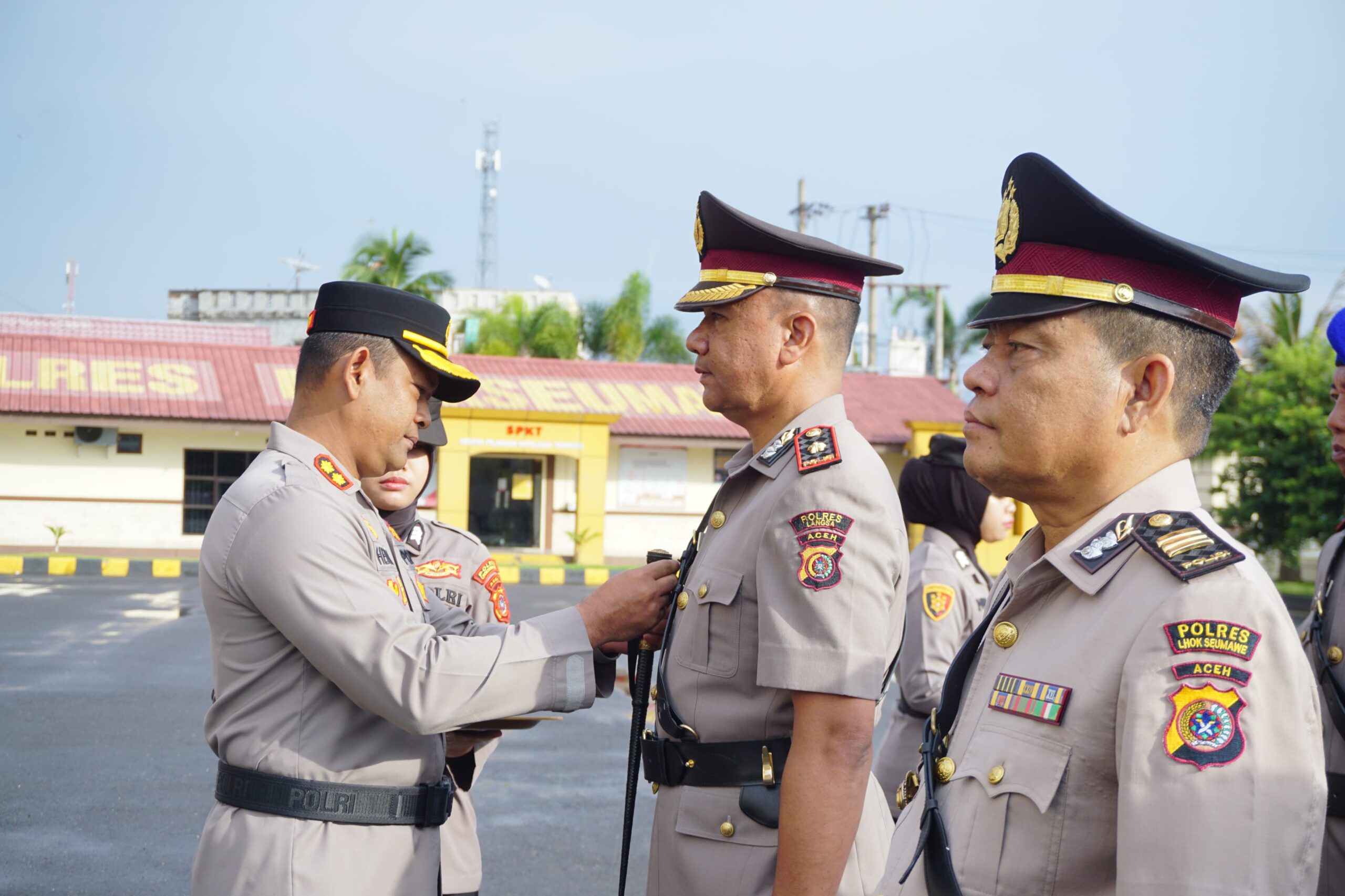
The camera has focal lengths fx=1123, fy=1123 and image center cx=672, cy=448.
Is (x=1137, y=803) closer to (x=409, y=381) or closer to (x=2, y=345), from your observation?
(x=409, y=381)

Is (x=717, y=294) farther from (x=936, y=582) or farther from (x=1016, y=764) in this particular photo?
(x=936, y=582)

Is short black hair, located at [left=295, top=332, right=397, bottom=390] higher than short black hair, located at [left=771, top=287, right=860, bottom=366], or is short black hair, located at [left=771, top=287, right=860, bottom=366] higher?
short black hair, located at [left=771, top=287, right=860, bottom=366]

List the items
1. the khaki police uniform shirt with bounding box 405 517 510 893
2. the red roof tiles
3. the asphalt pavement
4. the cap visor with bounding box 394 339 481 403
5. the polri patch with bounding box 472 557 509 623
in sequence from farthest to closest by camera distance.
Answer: the red roof tiles, the asphalt pavement, the polri patch with bounding box 472 557 509 623, the khaki police uniform shirt with bounding box 405 517 510 893, the cap visor with bounding box 394 339 481 403

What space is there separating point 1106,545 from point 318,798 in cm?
161

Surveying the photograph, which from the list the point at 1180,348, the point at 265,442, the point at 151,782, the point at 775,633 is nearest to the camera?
the point at 1180,348

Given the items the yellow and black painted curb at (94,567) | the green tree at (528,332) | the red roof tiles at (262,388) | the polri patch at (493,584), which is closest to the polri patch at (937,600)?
the polri patch at (493,584)

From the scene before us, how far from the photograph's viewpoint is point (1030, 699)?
1557mm

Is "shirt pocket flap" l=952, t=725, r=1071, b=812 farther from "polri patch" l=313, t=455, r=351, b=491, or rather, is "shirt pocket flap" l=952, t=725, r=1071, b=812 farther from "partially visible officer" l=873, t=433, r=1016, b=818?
"partially visible officer" l=873, t=433, r=1016, b=818

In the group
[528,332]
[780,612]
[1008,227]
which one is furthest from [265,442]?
[1008,227]

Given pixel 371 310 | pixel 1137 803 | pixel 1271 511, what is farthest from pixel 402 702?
pixel 1271 511

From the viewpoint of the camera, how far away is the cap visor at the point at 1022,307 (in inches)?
66.2

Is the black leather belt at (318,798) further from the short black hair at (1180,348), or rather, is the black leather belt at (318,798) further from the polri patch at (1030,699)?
the short black hair at (1180,348)

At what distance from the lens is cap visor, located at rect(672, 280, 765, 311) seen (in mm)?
2689

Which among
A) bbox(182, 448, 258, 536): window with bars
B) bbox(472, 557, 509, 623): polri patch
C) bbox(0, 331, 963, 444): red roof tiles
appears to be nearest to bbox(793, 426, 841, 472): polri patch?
bbox(472, 557, 509, 623): polri patch
